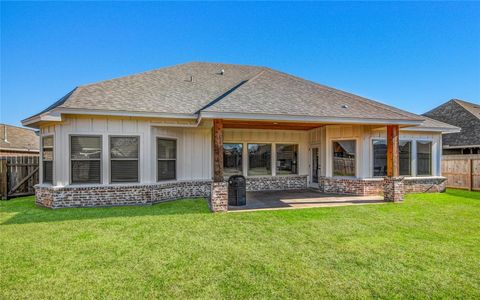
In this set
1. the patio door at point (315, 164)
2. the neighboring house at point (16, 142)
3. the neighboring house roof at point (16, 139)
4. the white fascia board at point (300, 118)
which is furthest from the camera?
the neighboring house roof at point (16, 139)

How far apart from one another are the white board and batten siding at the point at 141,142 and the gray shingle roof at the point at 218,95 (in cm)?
64

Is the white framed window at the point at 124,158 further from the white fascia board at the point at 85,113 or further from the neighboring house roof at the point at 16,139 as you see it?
the neighboring house roof at the point at 16,139

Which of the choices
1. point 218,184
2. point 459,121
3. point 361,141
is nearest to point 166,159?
point 218,184

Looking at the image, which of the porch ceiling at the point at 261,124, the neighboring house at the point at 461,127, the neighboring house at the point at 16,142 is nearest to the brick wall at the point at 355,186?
the porch ceiling at the point at 261,124

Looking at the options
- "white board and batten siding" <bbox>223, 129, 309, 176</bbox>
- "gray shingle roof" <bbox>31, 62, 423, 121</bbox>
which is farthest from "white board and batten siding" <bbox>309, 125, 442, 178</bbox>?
"gray shingle roof" <bbox>31, 62, 423, 121</bbox>

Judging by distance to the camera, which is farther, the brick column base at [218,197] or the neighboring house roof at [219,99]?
the neighboring house roof at [219,99]

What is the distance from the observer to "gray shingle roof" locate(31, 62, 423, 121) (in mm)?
8422

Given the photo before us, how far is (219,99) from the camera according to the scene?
30.8 feet

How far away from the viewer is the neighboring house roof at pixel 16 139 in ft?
59.0

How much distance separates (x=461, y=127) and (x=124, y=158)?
896 inches

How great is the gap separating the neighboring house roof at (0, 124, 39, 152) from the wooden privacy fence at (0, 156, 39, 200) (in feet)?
27.6

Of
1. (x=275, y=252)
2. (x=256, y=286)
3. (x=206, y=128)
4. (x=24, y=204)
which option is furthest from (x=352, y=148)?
(x=24, y=204)

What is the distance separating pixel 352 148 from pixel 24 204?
44.4 feet

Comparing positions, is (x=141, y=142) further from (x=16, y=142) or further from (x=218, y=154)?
(x=16, y=142)
